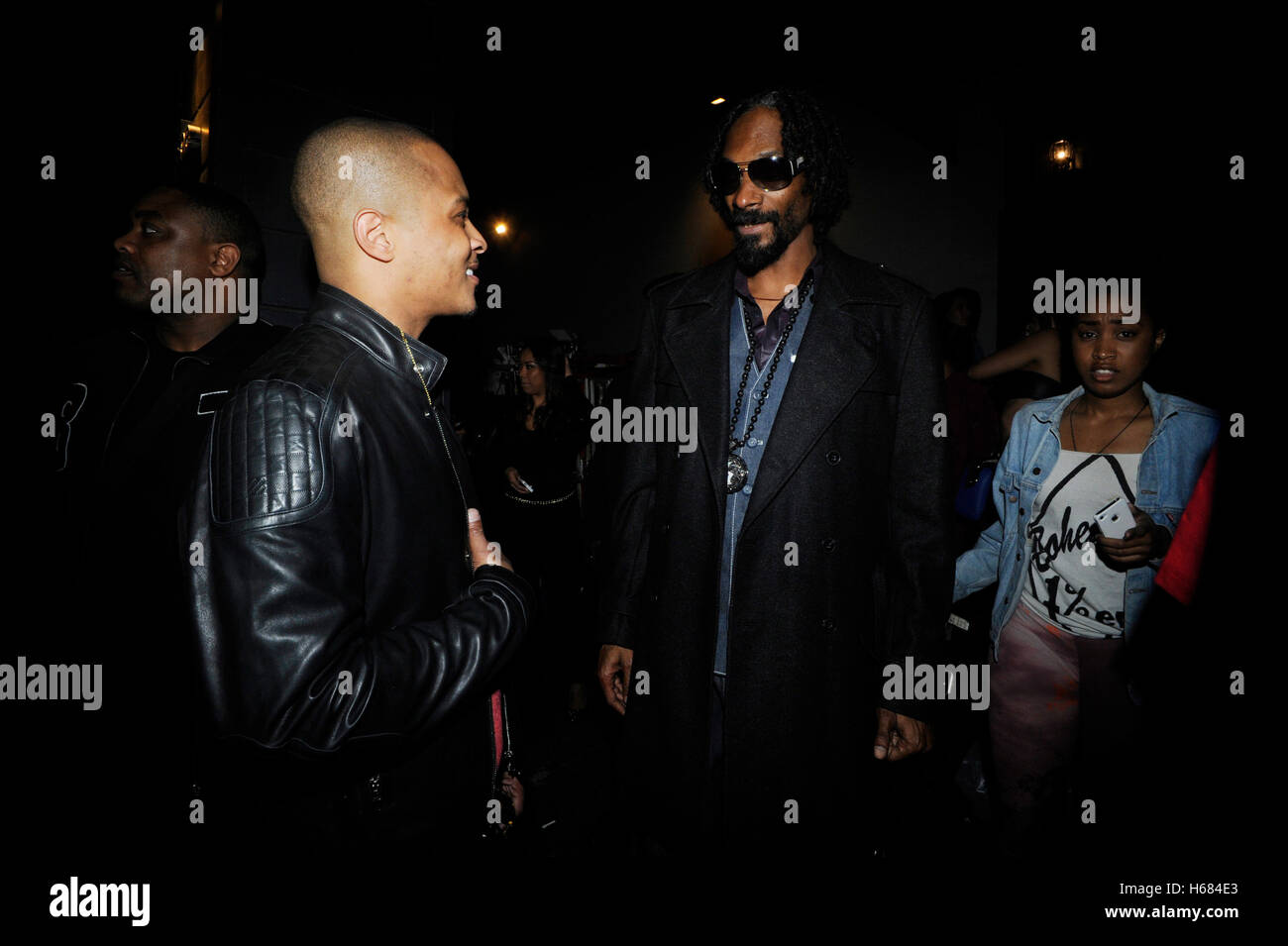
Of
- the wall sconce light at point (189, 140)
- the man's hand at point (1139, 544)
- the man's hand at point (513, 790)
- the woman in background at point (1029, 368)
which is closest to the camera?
the man's hand at point (513, 790)

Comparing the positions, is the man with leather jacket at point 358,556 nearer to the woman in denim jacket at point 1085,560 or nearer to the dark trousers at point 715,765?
the dark trousers at point 715,765

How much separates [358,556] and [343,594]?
96 millimetres

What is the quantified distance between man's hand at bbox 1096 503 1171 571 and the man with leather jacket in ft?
6.91

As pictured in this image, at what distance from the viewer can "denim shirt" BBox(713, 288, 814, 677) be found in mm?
2195

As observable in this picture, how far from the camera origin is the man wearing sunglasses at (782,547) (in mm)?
2080

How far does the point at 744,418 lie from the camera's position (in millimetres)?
2275

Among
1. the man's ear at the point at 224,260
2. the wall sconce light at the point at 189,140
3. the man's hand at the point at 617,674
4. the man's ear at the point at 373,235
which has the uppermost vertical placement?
the wall sconce light at the point at 189,140

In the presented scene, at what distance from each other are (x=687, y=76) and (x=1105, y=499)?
6.75 meters

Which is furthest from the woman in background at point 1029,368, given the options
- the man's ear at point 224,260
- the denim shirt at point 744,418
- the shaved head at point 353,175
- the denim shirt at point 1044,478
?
the man's ear at point 224,260

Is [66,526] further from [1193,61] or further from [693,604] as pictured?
[1193,61]

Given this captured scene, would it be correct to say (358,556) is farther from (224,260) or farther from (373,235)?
(224,260)

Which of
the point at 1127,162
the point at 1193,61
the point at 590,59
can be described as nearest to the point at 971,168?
the point at 590,59

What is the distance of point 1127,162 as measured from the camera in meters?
3.47

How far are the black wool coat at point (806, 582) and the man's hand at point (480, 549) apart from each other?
725 millimetres
